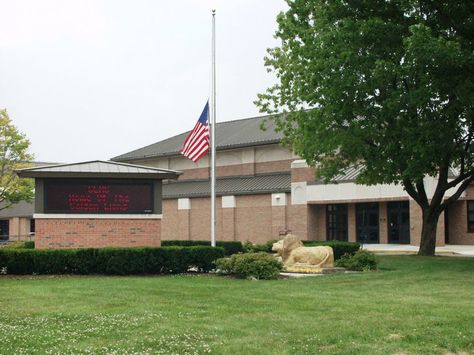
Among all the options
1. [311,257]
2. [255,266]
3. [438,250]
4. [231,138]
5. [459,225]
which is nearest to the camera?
[255,266]

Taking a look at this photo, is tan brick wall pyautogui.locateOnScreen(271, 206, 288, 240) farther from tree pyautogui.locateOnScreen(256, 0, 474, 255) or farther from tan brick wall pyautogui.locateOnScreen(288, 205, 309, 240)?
tree pyautogui.locateOnScreen(256, 0, 474, 255)

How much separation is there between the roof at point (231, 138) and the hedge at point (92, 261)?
97.3ft

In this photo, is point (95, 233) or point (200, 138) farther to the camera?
point (200, 138)

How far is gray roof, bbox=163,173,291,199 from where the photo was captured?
47562 mm

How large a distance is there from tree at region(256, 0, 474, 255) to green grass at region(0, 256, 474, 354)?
625cm

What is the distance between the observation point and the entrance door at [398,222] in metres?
44.3

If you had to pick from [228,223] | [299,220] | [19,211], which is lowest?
[228,223]

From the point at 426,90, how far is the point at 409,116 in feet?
6.90

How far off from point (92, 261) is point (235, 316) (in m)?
8.96

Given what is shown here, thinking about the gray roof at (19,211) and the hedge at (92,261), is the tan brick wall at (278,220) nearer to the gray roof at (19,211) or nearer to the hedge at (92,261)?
the hedge at (92,261)

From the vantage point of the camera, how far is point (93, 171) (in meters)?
21.2

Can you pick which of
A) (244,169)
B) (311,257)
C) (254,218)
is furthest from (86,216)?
(244,169)

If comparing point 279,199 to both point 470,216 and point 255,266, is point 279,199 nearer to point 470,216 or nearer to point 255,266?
point 470,216

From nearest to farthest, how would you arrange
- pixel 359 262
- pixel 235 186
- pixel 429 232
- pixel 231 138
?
pixel 359 262, pixel 429 232, pixel 235 186, pixel 231 138
